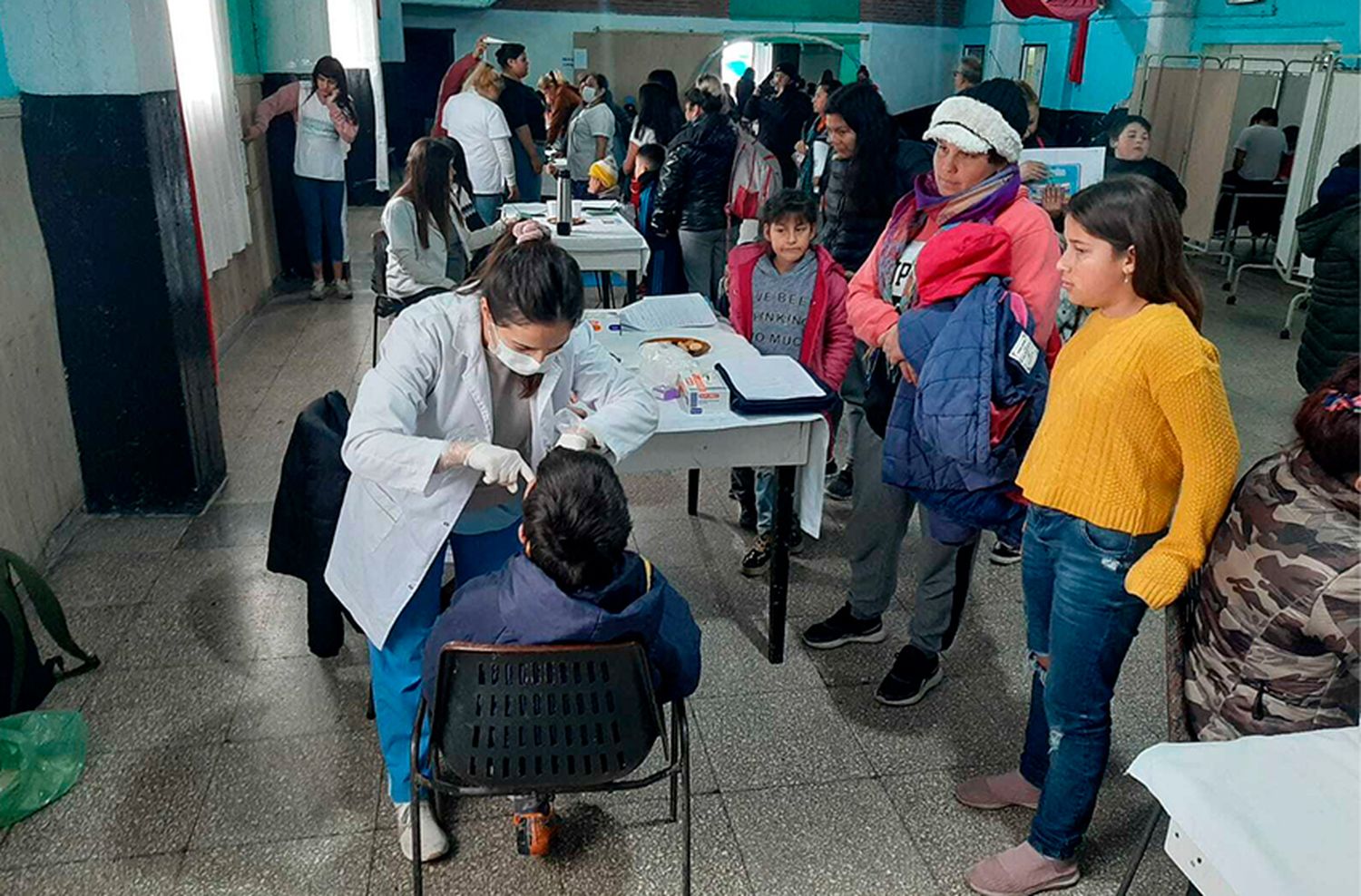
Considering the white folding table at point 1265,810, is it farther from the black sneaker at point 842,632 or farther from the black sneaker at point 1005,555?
the black sneaker at point 1005,555

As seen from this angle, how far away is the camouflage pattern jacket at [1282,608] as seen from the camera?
1.36 metres

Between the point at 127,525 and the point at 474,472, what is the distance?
2195 mm

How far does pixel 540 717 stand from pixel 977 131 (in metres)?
1.59

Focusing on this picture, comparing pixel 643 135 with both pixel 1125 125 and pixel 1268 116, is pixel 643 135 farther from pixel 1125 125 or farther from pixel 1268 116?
pixel 1268 116

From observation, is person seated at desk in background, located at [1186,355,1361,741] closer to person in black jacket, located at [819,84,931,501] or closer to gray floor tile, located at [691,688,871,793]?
gray floor tile, located at [691,688,871,793]

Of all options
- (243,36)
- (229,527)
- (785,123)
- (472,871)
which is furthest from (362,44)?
(472,871)

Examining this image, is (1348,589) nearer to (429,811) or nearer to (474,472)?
(474,472)

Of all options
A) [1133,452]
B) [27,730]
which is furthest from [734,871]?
[27,730]

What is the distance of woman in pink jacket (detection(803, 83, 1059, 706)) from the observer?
7.30ft

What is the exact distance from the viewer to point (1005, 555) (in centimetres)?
335

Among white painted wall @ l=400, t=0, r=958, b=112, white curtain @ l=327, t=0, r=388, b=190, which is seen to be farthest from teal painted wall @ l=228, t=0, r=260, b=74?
white painted wall @ l=400, t=0, r=958, b=112

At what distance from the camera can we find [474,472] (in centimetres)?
178

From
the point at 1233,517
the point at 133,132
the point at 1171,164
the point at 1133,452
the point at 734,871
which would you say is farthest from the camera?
the point at 1171,164

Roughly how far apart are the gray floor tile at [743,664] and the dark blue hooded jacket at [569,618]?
892 mm
